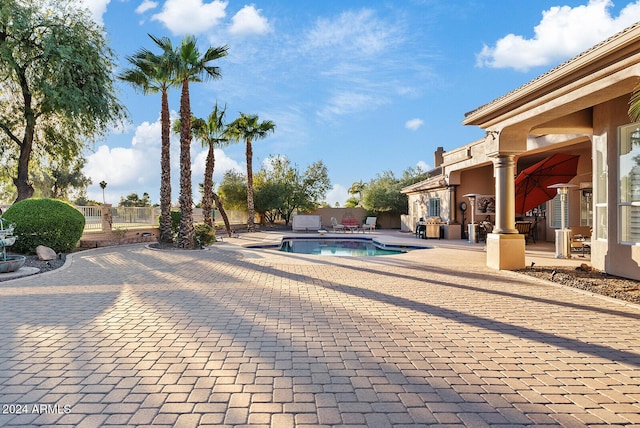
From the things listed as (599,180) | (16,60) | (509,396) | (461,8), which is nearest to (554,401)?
(509,396)

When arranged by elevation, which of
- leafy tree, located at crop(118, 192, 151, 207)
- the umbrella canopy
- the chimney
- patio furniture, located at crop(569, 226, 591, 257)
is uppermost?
the chimney

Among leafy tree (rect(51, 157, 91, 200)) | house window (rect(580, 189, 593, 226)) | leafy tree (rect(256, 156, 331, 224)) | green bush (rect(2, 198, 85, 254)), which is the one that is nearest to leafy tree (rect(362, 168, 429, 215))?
leafy tree (rect(256, 156, 331, 224))

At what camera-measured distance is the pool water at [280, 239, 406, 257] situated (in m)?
16.5

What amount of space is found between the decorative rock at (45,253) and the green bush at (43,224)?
2.37 feet

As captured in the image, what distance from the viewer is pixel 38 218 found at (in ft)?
37.8

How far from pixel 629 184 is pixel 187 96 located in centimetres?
1408

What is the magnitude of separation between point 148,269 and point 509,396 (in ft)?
29.5

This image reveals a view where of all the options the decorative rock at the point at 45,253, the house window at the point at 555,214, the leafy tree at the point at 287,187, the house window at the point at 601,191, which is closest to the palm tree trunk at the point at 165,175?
the decorative rock at the point at 45,253

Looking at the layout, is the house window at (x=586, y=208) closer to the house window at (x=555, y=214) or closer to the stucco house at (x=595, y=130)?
the house window at (x=555, y=214)

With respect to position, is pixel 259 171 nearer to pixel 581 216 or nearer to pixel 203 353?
pixel 581 216

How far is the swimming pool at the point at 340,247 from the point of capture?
53.2 ft

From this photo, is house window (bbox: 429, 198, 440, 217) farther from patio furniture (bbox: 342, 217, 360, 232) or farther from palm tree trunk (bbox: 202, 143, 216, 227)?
palm tree trunk (bbox: 202, 143, 216, 227)

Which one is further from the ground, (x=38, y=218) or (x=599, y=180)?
(x=599, y=180)

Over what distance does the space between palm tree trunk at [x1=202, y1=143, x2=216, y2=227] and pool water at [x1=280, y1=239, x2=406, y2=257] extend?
4724 millimetres
